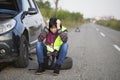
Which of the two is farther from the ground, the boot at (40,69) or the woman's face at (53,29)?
the woman's face at (53,29)

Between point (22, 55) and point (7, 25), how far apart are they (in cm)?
70

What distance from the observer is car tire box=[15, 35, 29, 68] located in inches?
254

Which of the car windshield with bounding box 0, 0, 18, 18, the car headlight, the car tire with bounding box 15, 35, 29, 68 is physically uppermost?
the car windshield with bounding box 0, 0, 18, 18

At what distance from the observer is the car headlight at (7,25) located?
6096 millimetres

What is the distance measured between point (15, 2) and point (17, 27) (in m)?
1.10

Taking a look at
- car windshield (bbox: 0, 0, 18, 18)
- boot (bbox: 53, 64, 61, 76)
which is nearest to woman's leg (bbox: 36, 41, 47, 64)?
boot (bbox: 53, 64, 61, 76)

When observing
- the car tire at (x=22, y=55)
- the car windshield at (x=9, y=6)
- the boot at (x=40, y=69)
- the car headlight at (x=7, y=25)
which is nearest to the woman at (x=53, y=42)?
the boot at (x=40, y=69)

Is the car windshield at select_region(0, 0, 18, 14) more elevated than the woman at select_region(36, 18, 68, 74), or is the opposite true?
the car windshield at select_region(0, 0, 18, 14)

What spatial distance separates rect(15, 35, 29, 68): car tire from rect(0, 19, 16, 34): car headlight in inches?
14.5

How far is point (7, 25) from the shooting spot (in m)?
6.17

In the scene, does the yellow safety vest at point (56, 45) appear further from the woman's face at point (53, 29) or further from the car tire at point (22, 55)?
the car tire at point (22, 55)

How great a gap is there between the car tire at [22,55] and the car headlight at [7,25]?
1.21 feet

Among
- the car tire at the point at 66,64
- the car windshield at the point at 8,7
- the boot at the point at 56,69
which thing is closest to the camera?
the boot at the point at 56,69

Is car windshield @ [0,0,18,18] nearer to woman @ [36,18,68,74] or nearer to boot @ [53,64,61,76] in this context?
woman @ [36,18,68,74]
